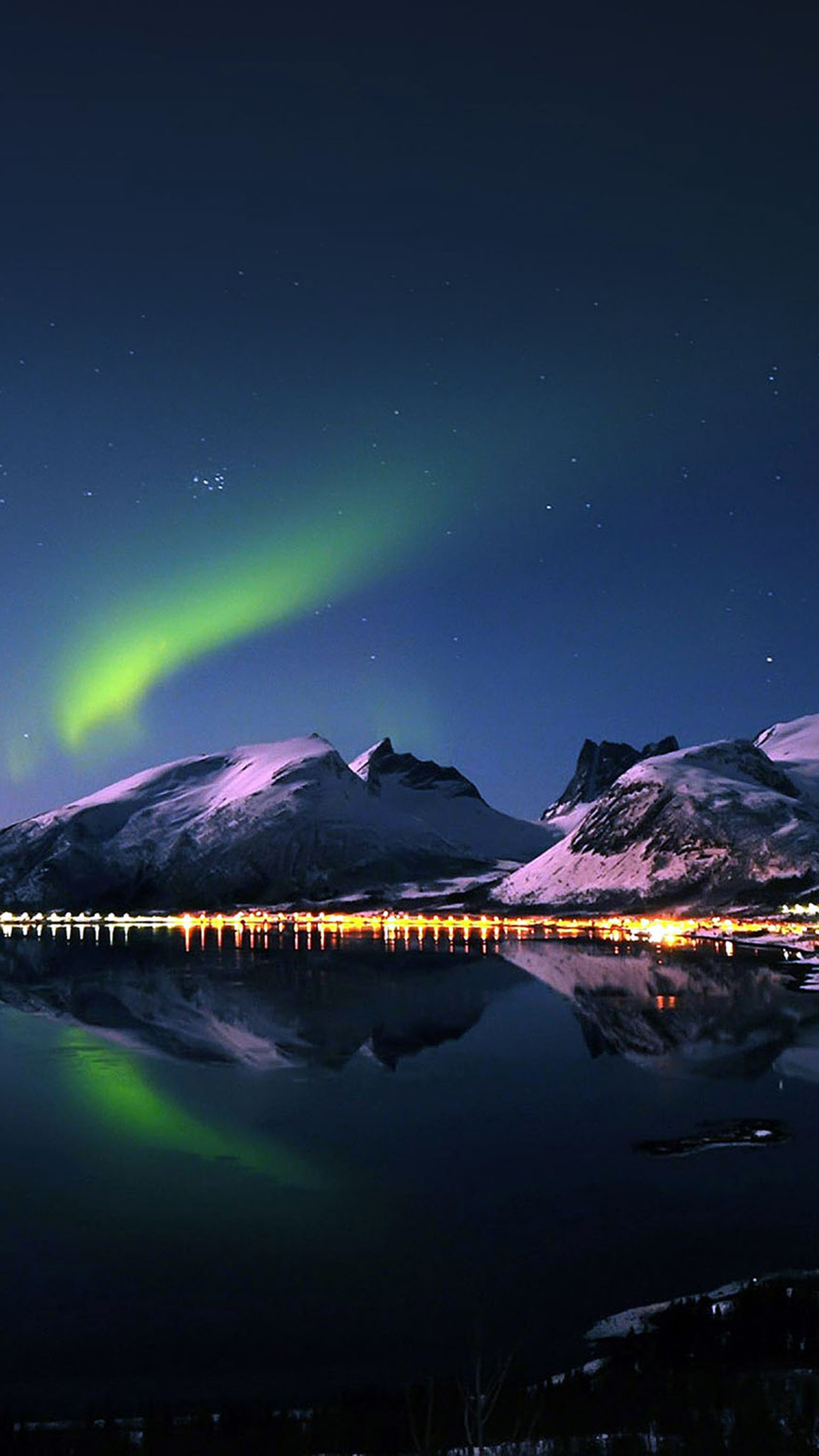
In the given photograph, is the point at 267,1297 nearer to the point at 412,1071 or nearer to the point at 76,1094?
the point at 76,1094

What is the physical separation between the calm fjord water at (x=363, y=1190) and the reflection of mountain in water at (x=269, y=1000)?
23.3 inches

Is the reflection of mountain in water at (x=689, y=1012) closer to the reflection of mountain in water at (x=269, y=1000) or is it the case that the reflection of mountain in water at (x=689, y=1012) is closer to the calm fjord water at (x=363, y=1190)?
the calm fjord water at (x=363, y=1190)

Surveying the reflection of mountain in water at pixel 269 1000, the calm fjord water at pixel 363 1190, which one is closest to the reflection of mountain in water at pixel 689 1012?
the calm fjord water at pixel 363 1190

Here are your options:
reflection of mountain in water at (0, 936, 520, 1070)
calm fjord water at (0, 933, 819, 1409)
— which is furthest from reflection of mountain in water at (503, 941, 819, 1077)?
reflection of mountain in water at (0, 936, 520, 1070)

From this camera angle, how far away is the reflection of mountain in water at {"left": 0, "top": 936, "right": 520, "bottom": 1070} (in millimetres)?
53656

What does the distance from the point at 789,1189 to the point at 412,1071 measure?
21757mm

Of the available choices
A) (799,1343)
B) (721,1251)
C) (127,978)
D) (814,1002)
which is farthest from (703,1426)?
(127,978)

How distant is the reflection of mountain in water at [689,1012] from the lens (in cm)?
4816

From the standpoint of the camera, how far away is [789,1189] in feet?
87.5

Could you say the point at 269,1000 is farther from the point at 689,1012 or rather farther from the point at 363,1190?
the point at 363,1190

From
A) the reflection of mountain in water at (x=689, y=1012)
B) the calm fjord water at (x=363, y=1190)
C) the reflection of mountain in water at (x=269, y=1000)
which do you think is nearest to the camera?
the calm fjord water at (x=363, y=1190)

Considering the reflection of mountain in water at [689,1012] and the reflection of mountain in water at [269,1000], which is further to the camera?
the reflection of mountain in water at [269,1000]

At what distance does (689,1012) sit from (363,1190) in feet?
135

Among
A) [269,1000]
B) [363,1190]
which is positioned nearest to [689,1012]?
[269,1000]
